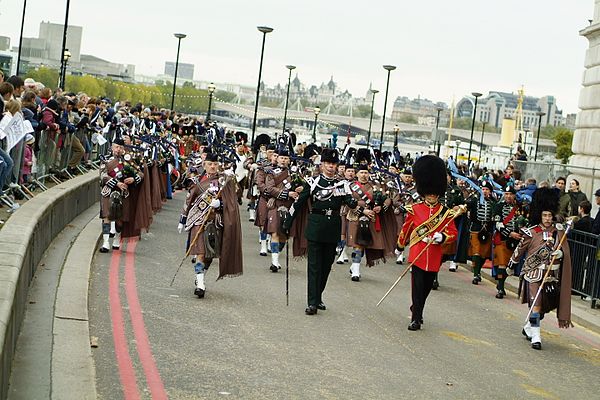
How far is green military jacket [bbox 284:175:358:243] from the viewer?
1434 centimetres

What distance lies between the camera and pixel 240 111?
15525 cm

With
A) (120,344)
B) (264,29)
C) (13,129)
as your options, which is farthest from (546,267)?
(264,29)

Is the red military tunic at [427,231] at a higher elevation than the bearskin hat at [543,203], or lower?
lower

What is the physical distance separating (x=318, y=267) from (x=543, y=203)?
2.80 m

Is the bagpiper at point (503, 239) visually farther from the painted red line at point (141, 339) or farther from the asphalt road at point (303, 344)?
the painted red line at point (141, 339)

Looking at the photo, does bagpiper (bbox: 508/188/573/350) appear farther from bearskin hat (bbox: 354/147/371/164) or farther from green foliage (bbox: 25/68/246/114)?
green foliage (bbox: 25/68/246/114)

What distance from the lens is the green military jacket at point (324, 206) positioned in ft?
47.0

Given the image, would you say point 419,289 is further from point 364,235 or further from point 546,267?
point 364,235

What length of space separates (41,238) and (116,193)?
3.76 m

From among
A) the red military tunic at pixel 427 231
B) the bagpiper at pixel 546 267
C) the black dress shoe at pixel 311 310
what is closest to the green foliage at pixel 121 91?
the red military tunic at pixel 427 231

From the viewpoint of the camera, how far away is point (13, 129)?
49.8 feet

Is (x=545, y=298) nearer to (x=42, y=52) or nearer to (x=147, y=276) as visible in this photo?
(x=147, y=276)

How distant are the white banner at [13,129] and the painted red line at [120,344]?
2130 mm

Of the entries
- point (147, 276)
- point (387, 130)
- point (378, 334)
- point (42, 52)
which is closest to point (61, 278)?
point (147, 276)
